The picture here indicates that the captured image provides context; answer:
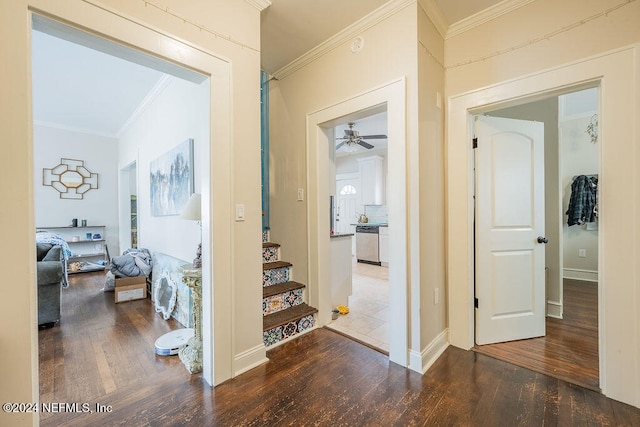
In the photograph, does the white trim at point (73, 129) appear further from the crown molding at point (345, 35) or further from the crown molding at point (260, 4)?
the crown molding at point (260, 4)

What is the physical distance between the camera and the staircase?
2369mm

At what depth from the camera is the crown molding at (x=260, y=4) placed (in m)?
2.01

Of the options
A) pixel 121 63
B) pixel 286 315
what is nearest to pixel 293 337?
pixel 286 315

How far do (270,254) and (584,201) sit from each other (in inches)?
198

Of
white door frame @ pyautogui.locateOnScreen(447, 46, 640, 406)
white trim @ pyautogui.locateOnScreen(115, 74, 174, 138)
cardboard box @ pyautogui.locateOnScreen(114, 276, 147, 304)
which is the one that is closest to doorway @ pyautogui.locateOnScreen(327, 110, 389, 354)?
white door frame @ pyautogui.locateOnScreen(447, 46, 640, 406)

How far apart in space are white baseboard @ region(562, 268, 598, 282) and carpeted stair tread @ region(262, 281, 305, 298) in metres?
4.72

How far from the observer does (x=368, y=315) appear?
311cm

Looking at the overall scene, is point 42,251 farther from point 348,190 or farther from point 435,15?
point 348,190

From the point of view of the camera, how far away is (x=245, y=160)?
1.98m

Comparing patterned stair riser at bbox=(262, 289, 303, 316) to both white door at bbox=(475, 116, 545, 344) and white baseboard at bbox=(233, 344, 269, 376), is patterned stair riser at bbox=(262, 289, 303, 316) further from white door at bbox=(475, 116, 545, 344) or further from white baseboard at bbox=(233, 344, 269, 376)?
white door at bbox=(475, 116, 545, 344)

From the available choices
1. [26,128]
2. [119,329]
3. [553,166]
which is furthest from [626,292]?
[119,329]

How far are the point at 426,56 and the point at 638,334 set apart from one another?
227 centimetres

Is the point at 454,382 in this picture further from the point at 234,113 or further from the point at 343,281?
the point at 234,113

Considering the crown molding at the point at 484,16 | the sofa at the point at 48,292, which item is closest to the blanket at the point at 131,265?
the sofa at the point at 48,292
